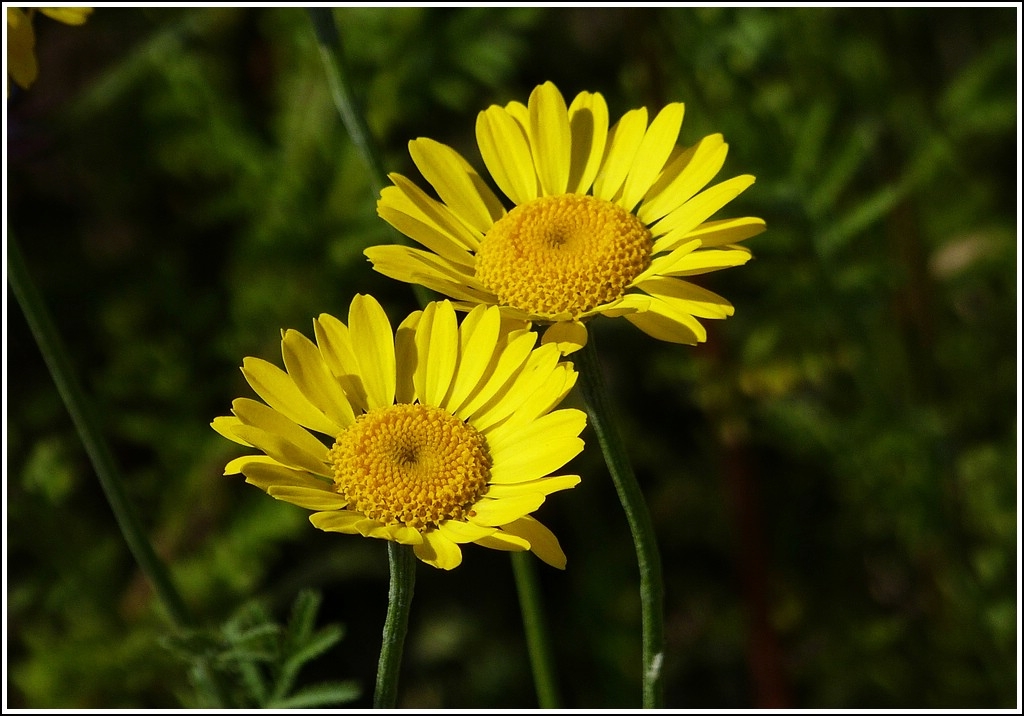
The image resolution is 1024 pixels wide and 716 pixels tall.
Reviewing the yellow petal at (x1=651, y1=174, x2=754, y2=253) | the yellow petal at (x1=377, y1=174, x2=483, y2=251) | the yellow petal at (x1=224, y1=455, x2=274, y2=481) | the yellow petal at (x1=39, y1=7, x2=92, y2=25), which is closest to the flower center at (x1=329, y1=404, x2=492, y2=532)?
the yellow petal at (x1=224, y1=455, x2=274, y2=481)

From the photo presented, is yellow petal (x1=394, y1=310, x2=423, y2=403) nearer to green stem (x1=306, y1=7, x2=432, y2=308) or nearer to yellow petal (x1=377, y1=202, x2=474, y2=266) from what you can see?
yellow petal (x1=377, y1=202, x2=474, y2=266)

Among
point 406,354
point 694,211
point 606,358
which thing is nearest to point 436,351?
point 406,354

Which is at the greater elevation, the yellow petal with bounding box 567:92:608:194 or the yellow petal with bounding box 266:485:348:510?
the yellow petal with bounding box 567:92:608:194

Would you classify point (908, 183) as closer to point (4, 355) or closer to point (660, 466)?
point (660, 466)

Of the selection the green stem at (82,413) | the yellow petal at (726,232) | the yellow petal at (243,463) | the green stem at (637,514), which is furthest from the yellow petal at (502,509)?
the green stem at (82,413)

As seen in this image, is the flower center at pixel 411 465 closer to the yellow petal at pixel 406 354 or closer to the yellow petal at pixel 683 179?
the yellow petal at pixel 406 354
